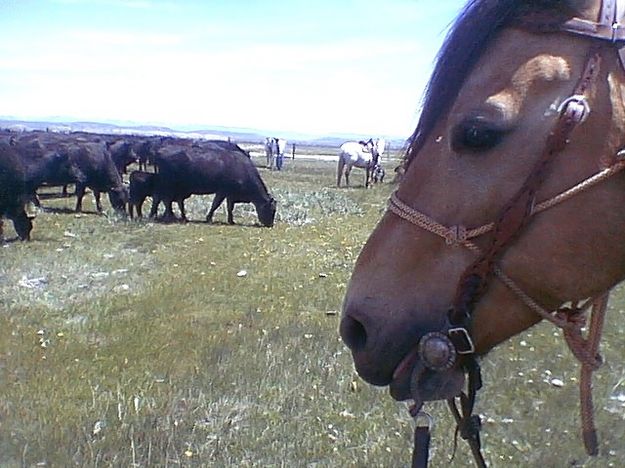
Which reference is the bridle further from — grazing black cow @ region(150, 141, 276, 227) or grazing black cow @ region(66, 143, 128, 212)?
grazing black cow @ region(66, 143, 128, 212)

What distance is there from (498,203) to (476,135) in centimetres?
18

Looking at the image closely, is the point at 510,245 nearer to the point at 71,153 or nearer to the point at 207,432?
the point at 207,432

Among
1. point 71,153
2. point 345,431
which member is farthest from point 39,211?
point 345,431

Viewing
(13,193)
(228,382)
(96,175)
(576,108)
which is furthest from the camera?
(96,175)

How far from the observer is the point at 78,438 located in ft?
13.6

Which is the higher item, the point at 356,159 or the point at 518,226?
the point at 518,226

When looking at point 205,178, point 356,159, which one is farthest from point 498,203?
point 356,159

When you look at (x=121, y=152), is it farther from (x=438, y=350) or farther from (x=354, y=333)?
(x=438, y=350)

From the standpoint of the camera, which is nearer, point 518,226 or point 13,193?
point 518,226

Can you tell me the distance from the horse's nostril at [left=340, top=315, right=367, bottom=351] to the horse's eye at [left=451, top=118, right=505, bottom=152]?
21.9 inches

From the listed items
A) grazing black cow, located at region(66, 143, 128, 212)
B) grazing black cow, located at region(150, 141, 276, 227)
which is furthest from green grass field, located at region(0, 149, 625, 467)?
grazing black cow, located at region(66, 143, 128, 212)

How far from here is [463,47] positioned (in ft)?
6.31

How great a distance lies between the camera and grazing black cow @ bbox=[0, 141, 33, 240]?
13102 millimetres

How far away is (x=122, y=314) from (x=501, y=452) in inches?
173
